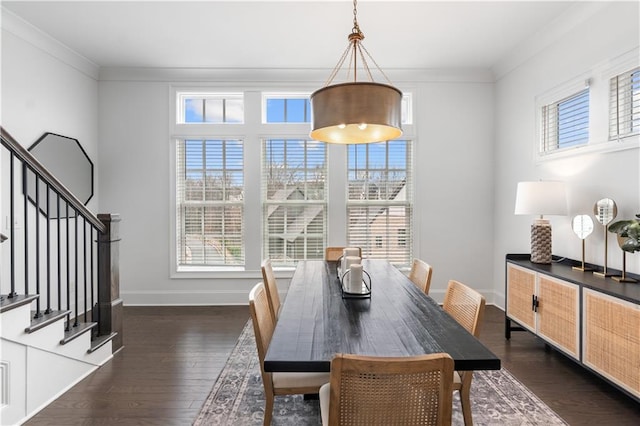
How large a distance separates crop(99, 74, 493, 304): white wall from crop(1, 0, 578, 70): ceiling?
1.07ft

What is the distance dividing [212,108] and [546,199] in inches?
159

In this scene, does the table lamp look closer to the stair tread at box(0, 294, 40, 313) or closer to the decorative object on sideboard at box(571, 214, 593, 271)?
the decorative object on sideboard at box(571, 214, 593, 271)

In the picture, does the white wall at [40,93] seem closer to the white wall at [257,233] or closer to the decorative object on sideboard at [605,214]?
the white wall at [257,233]

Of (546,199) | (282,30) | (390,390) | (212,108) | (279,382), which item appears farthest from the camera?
(212,108)

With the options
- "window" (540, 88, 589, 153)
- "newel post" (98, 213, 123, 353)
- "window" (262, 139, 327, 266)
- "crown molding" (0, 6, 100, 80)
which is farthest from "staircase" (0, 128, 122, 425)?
"window" (540, 88, 589, 153)

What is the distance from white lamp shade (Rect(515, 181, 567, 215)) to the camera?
10.2ft

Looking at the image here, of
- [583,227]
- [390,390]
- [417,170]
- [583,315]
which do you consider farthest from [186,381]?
[417,170]

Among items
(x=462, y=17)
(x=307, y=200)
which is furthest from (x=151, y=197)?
(x=462, y=17)

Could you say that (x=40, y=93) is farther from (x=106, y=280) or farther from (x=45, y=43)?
(x=106, y=280)

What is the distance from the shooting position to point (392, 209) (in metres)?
4.74

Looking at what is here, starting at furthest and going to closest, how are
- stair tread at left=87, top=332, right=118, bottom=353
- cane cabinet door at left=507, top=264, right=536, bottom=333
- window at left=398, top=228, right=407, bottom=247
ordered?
window at left=398, top=228, right=407, bottom=247 → cane cabinet door at left=507, top=264, right=536, bottom=333 → stair tread at left=87, top=332, right=118, bottom=353

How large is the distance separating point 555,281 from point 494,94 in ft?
9.29

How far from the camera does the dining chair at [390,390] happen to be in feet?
3.68

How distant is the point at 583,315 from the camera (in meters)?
2.48
